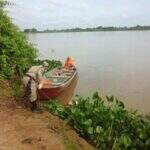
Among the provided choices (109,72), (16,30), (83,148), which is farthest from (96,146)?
(109,72)

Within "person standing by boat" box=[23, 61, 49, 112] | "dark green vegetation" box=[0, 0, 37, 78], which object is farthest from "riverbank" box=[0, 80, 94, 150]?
"dark green vegetation" box=[0, 0, 37, 78]

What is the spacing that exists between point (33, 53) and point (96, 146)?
9.75 metres

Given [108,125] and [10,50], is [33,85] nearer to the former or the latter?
[108,125]

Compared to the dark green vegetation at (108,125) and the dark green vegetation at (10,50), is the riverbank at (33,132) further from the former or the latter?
the dark green vegetation at (10,50)

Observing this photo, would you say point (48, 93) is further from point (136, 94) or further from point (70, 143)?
point (136, 94)

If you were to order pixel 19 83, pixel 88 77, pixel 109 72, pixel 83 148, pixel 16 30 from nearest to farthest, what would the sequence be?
pixel 83 148, pixel 19 83, pixel 16 30, pixel 88 77, pixel 109 72

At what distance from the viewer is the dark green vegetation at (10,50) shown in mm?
13960

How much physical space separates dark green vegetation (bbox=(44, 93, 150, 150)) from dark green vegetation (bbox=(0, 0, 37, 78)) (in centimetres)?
398

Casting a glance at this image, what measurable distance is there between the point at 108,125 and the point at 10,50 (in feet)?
20.6

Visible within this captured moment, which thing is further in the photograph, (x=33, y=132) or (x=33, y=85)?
(x=33, y=85)

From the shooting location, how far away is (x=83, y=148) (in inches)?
340

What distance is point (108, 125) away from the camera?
939 centimetres

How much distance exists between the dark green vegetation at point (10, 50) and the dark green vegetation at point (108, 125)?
157 inches

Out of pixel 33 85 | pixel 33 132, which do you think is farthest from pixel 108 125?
pixel 33 85
